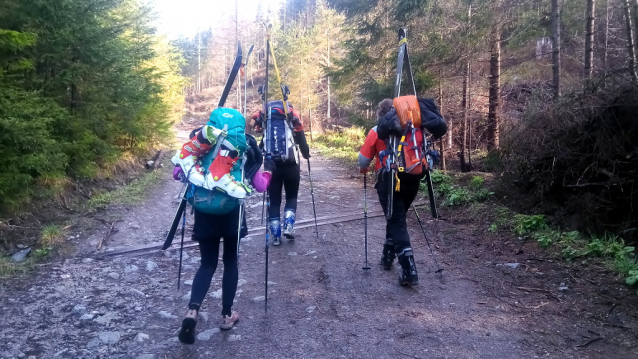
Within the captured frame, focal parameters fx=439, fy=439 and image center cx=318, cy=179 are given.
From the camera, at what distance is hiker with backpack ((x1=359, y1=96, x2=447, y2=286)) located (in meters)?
5.26

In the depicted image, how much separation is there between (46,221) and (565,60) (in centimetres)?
1895

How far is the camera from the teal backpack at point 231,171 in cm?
402

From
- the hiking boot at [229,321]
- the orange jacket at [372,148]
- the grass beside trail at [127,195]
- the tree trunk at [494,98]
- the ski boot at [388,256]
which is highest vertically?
the tree trunk at [494,98]

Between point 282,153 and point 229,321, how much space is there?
9.68ft

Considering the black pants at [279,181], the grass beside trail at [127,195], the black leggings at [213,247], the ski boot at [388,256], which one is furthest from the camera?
the grass beside trail at [127,195]

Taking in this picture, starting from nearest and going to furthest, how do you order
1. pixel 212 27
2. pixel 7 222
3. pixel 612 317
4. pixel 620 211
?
pixel 612 317, pixel 620 211, pixel 7 222, pixel 212 27

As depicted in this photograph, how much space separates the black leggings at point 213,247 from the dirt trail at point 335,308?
1.62 feet

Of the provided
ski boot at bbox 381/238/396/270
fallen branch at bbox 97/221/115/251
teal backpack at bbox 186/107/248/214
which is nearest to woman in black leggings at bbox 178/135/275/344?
teal backpack at bbox 186/107/248/214

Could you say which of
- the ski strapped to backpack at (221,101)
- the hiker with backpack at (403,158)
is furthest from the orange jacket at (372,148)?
the ski strapped to backpack at (221,101)

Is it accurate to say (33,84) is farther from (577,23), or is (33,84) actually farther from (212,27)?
(212,27)

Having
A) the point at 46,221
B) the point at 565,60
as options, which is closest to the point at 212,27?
the point at 565,60

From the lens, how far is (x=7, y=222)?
7.24 meters

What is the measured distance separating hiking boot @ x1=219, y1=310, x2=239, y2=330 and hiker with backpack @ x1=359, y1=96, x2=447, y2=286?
6.78 feet

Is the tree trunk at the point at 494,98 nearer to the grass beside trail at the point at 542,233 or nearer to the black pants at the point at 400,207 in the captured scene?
the grass beside trail at the point at 542,233
